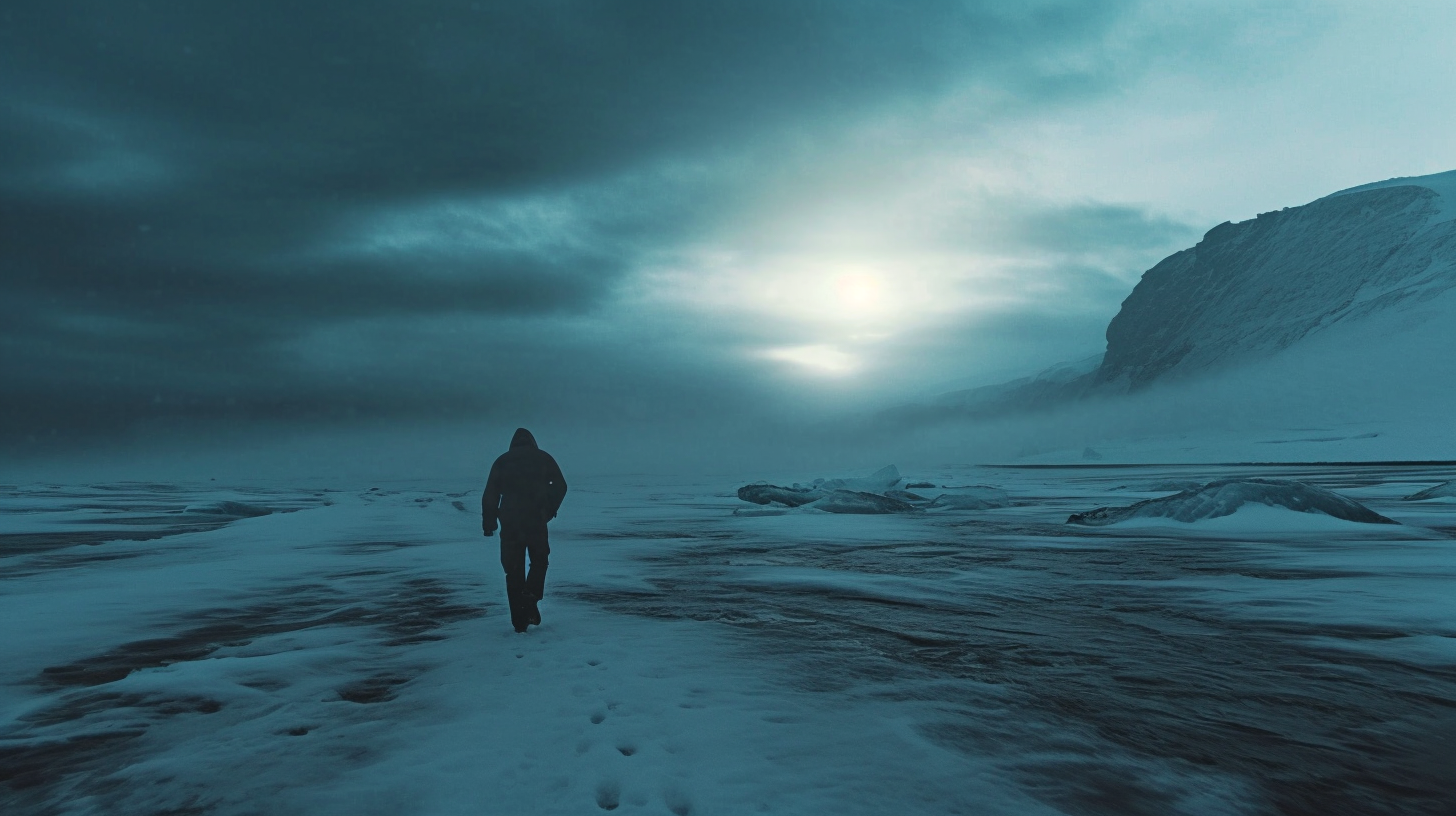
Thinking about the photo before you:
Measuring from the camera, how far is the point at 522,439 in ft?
25.7

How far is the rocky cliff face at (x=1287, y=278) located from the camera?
126000mm

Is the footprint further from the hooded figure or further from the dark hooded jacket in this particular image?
the dark hooded jacket

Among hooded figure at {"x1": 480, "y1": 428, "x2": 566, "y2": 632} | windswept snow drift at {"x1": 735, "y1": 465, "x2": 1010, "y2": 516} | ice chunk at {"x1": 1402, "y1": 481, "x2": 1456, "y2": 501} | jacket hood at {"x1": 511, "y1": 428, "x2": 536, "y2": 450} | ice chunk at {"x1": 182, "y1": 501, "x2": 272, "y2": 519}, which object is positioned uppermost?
jacket hood at {"x1": 511, "y1": 428, "x2": 536, "y2": 450}

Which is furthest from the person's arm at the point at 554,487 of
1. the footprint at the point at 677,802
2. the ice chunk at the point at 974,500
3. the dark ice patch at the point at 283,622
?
the ice chunk at the point at 974,500

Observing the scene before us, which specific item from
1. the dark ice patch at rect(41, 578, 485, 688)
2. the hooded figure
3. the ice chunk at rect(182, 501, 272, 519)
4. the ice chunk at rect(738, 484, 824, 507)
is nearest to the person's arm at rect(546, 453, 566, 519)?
the hooded figure

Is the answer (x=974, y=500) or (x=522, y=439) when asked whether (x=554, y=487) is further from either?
(x=974, y=500)

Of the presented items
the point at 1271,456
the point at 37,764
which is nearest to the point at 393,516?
the point at 37,764

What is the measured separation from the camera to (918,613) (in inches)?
304

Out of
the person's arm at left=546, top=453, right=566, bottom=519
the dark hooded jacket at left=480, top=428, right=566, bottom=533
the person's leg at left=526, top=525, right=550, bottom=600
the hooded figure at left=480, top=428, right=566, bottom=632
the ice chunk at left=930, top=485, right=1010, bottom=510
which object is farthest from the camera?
the ice chunk at left=930, top=485, right=1010, bottom=510

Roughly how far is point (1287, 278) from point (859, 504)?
157 m

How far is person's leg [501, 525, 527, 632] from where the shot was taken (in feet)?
22.4

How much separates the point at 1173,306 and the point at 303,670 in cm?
19020

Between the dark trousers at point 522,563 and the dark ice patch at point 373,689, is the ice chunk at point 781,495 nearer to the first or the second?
the dark trousers at point 522,563

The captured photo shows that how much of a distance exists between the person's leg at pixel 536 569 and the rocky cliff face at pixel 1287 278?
527 ft
